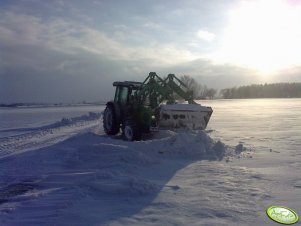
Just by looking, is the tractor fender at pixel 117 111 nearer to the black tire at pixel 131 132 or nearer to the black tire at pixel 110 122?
the black tire at pixel 110 122

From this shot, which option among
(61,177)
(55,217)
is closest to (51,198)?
(55,217)

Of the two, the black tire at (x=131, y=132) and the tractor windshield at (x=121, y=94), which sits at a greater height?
the tractor windshield at (x=121, y=94)

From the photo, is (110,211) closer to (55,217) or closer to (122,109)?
(55,217)

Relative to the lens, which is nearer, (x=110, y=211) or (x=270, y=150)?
(x=110, y=211)

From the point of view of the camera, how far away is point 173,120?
1214 cm

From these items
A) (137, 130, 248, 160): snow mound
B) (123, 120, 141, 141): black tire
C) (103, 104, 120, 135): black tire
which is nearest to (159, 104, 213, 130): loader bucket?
(123, 120, 141, 141): black tire

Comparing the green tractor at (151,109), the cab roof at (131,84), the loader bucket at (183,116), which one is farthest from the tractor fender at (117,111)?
the loader bucket at (183,116)

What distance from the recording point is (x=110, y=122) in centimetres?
1462

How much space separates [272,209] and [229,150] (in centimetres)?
481

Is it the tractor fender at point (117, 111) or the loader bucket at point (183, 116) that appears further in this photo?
the tractor fender at point (117, 111)

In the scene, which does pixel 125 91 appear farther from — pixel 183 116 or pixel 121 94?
pixel 183 116

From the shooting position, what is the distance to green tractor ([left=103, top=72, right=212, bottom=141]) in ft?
40.0

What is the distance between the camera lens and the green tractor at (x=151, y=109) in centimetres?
1219

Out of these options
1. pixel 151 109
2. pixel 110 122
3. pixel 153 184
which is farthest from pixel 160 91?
pixel 153 184
